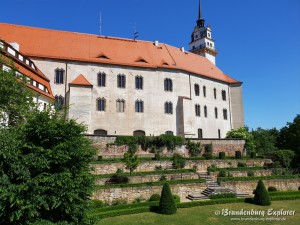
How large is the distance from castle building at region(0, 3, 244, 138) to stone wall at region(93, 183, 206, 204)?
15654mm

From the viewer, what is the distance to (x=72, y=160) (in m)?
13.9

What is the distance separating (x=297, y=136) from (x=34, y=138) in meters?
41.6

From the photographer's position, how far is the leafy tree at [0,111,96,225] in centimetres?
1198

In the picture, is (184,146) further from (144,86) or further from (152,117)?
(144,86)

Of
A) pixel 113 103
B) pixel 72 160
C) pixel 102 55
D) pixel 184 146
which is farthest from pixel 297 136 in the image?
pixel 72 160

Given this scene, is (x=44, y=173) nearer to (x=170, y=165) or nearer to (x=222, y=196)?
(x=222, y=196)

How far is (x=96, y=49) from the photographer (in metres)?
44.0

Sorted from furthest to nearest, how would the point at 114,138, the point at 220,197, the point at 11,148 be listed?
1. the point at 114,138
2. the point at 220,197
3. the point at 11,148

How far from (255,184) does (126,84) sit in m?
23.6

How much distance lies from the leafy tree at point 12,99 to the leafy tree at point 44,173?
5.89 m

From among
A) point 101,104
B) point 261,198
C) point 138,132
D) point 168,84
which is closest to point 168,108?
point 168,84

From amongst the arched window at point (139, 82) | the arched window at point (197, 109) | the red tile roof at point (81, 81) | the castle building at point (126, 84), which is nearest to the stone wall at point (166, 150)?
the castle building at point (126, 84)

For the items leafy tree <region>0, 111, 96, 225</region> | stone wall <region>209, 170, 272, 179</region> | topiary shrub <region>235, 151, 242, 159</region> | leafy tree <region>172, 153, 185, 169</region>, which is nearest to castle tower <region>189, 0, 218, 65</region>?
topiary shrub <region>235, 151, 242, 159</region>

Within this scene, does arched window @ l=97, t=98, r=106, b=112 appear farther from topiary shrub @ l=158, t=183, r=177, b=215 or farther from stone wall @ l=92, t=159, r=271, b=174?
topiary shrub @ l=158, t=183, r=177, b=215
